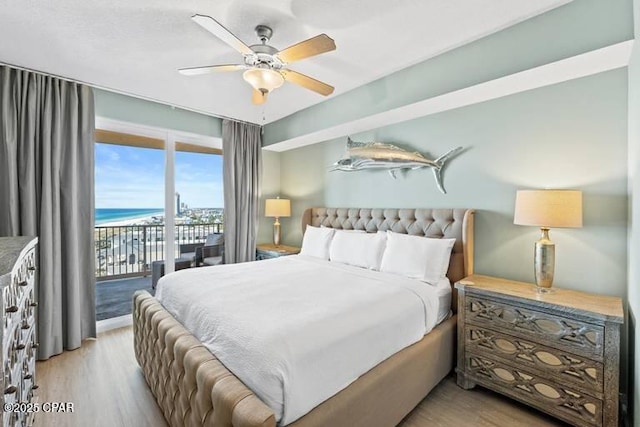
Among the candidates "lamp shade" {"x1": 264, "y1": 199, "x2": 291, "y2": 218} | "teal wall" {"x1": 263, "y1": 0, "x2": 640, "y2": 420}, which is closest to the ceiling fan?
"teal wall" {"x1": 263, "y1": 0, "x2": 640, "y2": 420}

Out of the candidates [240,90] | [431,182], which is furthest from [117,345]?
[431,182]

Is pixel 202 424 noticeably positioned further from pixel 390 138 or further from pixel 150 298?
pixel 390 138

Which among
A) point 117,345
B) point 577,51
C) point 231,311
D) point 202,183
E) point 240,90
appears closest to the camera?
point 231,311

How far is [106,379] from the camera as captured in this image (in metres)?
2.35

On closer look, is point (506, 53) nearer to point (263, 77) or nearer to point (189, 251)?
point (263, 77)

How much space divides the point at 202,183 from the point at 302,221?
5.12 feet

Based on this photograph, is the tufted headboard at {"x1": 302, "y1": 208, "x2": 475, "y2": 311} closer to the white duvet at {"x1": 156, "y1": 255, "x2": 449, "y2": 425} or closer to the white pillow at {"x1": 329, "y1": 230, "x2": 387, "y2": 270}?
the white pillow at {"x1": 329, "y1": 230, "x2": 387, "y2": 270}

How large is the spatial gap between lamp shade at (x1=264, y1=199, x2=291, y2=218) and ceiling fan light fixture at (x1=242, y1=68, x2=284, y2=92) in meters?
2.36

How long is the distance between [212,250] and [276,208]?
1.14 m

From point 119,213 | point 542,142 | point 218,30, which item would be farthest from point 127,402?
point 542,142

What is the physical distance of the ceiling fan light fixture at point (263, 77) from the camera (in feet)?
6.63

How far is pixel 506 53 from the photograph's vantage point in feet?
7.00

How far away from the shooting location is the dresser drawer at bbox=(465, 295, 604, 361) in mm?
1723

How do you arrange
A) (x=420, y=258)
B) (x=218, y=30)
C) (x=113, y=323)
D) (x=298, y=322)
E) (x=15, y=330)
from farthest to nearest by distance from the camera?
(x=113, y=323), (x=420, y=258), (x=218, y=30), (x=298, y=322), (x=15, y=330)
